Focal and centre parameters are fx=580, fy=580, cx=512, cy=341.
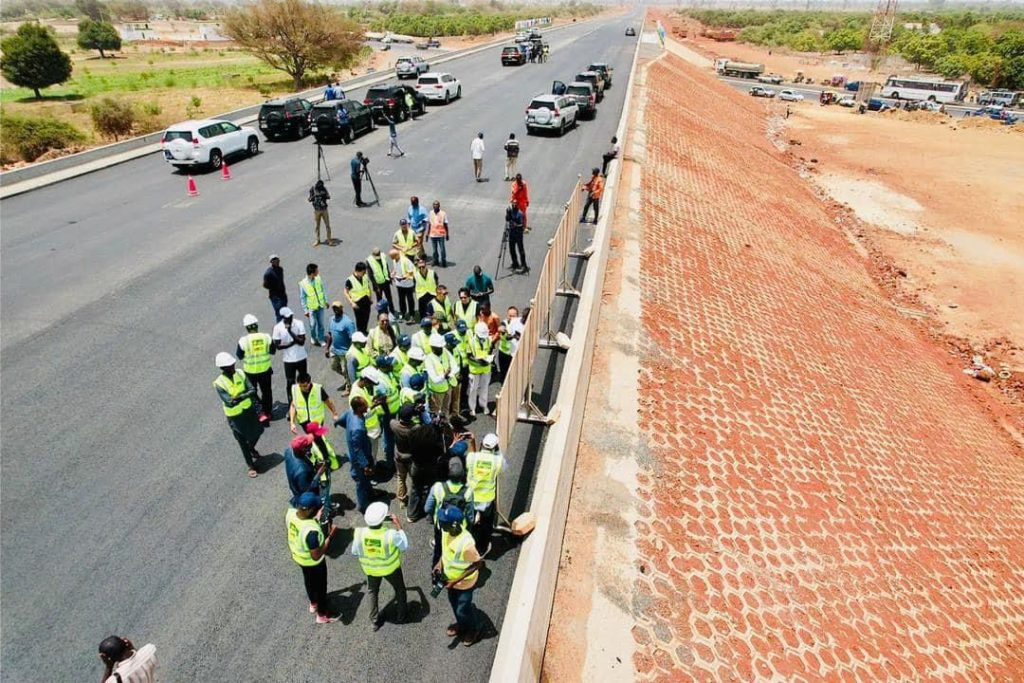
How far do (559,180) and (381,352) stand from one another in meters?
13.7

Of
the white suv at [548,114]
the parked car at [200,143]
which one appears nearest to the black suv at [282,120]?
the parked car at [200,143]

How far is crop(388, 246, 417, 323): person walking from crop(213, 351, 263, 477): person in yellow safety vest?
4.25 m

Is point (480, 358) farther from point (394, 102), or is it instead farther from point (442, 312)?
point (394, 102)

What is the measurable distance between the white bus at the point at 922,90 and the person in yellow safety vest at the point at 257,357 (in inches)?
2995

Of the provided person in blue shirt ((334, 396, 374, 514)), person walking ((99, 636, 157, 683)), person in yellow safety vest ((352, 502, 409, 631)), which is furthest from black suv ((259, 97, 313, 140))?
person walking ((99, 636, 157, 683))

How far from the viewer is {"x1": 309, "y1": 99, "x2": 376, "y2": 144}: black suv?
82.7 ft

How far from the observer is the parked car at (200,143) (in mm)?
21438

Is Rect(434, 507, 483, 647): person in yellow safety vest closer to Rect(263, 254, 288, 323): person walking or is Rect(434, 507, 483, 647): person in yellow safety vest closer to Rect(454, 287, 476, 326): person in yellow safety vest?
Rect(454, 287, 476, 326): person in yellow safety vest

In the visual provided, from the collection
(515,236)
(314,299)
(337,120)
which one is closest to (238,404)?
(314,299)

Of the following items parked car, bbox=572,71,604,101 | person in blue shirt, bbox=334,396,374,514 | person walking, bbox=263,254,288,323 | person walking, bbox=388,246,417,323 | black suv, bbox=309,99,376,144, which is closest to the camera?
person in blue shirt, bbox=334,396,374,514

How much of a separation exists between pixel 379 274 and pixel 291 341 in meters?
2.84

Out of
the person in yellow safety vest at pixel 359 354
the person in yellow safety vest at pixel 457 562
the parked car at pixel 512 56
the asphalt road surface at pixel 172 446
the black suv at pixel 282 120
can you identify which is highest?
the parked car at pixel 512 56

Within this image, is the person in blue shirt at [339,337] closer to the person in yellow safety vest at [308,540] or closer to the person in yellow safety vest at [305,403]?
the person in yellow safety vest at [305,403]

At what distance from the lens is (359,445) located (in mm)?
7145
